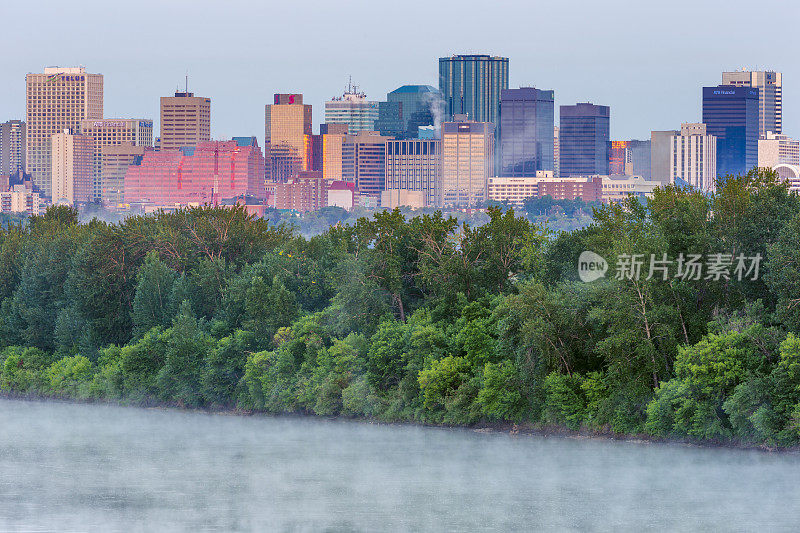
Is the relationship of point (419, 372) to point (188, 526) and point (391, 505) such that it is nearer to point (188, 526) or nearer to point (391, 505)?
point (391, 505)

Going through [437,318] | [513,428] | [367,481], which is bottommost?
[367,481]

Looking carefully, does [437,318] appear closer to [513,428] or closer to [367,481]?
[513,428]

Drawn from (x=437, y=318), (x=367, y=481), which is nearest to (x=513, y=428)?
(x=437, y=318)

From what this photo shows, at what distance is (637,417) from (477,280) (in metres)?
12.2

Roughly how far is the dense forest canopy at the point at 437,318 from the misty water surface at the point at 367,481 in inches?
56.7

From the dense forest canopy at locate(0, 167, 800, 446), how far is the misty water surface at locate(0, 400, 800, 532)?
1441 mm

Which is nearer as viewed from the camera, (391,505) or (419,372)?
(391,505)

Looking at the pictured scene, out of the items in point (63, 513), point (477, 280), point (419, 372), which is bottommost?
point (63, 513)

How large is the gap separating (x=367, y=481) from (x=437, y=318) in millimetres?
12356

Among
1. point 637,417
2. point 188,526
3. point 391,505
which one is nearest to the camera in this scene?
point 188,526

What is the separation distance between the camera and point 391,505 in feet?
157

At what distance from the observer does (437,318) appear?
62750 mm

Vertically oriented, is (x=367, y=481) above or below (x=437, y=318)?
below

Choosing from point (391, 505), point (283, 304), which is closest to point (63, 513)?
point (391, 505)
